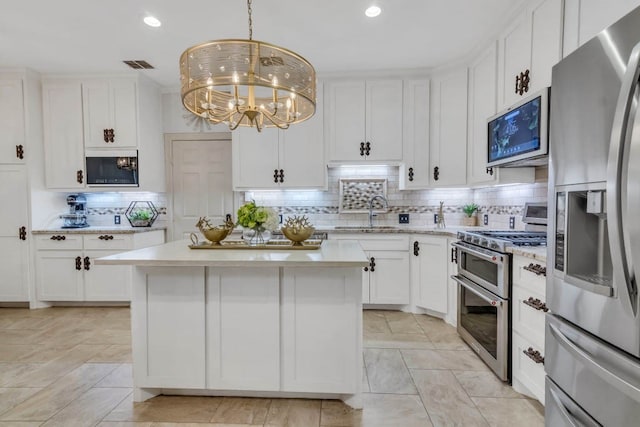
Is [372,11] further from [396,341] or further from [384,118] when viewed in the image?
[396,341]

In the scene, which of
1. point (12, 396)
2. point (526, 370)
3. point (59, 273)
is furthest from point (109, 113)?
point (526, 370)

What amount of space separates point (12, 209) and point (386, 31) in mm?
4503

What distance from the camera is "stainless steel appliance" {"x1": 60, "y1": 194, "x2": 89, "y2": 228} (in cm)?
408

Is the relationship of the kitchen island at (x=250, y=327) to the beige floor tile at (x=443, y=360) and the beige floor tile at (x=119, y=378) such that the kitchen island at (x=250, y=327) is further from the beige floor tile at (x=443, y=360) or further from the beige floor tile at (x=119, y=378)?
the beige floor tile at (x=443, y=360)

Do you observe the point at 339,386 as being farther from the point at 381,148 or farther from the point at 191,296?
the point at 381,148

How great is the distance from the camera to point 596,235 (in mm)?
1180

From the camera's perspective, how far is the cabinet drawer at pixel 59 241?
148 inches

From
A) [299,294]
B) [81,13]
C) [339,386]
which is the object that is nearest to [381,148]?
[299,294]

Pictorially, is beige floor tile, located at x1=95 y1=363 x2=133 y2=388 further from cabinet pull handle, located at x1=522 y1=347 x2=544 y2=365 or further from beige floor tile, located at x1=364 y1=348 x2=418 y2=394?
cabinet pull handle, located at x1=522 y1=347 x2=544 y2=365

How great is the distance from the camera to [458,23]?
2818 millimetres

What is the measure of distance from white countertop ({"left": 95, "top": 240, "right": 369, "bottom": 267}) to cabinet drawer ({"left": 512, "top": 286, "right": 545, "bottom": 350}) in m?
1.02

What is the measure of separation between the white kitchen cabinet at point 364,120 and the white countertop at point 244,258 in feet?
6.65

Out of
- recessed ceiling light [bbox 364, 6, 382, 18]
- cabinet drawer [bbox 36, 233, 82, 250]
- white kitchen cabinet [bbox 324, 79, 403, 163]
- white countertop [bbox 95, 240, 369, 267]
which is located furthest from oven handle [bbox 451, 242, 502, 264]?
cabinet drawer [bbox 36, 233, 82, 250]

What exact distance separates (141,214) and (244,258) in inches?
118
